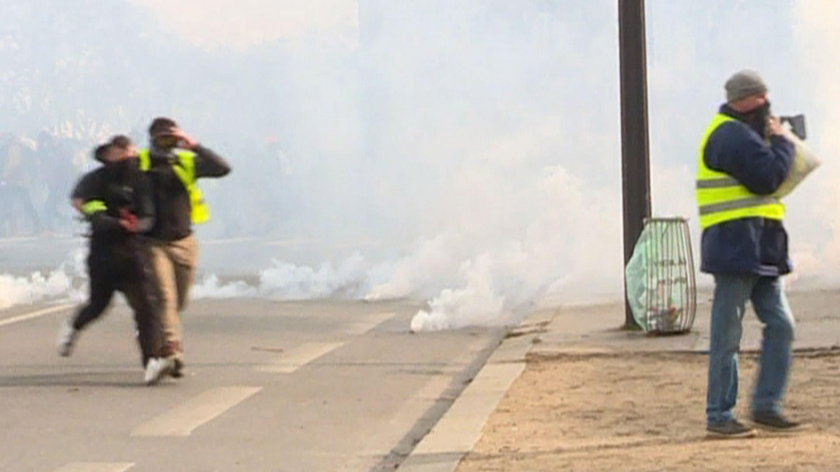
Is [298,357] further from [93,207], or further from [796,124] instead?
[796,124]

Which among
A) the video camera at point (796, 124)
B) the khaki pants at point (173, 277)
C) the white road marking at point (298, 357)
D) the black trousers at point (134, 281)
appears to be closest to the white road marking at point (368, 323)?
the white road marking at point (298, 357)

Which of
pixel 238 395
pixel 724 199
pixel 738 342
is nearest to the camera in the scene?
pixel 724 199

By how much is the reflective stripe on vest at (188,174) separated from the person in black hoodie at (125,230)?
15 cm

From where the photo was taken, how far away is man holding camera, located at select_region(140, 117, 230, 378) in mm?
11742

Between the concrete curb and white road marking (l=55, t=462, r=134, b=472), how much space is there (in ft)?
4.36

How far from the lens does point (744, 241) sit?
26.2 feet

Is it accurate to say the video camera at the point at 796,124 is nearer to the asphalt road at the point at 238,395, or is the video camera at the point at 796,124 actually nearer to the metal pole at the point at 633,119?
the asphalt road at the point at 238,395

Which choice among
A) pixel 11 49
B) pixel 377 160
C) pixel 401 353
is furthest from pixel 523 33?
pixel 11 49

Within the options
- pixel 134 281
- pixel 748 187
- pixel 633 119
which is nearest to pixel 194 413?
pixel 134 281

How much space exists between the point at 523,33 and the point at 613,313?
789cm

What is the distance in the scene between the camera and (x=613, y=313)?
15.8 m

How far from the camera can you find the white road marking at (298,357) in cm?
1271

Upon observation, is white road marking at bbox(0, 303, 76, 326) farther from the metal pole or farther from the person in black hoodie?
the metal pole

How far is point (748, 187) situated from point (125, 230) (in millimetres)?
5003
